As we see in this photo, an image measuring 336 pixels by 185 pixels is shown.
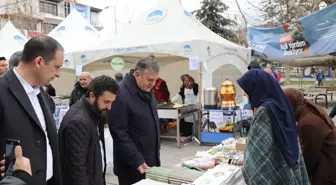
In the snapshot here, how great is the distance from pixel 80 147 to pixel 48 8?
2170 inches

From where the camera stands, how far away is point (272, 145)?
6.62 ft

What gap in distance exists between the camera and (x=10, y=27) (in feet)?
47.2

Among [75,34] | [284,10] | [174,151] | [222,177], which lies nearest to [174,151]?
[174,151]

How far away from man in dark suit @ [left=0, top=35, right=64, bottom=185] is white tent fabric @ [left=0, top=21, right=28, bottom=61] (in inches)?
483

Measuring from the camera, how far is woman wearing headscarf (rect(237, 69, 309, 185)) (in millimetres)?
2010

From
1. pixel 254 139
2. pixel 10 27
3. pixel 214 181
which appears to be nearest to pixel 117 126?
pixel 214 181

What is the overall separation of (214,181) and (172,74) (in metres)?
9.90

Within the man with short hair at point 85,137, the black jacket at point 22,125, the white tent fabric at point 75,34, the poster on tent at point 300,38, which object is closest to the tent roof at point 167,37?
the poster on tent at point 300,38

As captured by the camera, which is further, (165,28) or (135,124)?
(165,28)

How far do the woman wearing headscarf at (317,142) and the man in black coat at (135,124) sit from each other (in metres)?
1.25

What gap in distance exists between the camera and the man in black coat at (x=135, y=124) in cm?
273

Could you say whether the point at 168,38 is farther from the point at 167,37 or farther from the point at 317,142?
the point at 317,142

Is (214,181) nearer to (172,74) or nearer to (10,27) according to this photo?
(172,74)

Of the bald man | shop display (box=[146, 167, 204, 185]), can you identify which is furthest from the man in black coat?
→ the bald man
